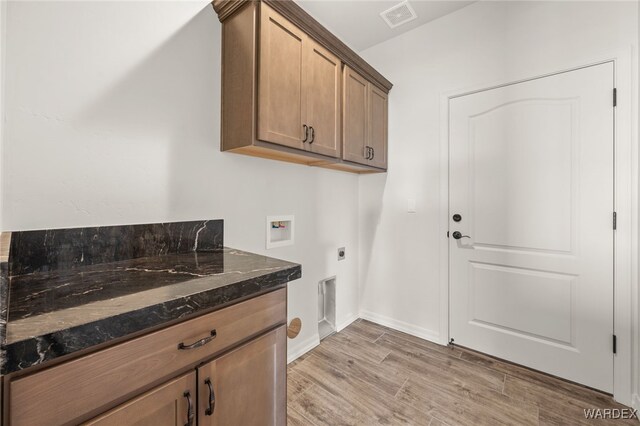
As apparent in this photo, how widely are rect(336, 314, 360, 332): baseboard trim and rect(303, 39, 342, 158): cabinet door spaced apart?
158cm

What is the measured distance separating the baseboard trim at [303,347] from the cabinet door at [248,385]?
38.0 inches

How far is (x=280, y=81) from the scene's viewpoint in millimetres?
1487

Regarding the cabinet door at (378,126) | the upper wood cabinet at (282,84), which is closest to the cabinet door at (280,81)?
the upper wood cabinet at (282,84)

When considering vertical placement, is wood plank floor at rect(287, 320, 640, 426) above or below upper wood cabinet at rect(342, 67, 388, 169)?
below

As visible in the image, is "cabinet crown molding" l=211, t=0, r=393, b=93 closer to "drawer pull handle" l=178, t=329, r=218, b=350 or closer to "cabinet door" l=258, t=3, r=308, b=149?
"cabinet door" l=258, t=3, r=308, b=149

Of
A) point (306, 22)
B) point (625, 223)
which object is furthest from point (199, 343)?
point (625, 223)

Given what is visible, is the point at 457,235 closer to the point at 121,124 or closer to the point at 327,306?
the point at 327,306

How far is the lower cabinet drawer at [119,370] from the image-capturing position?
0.52 meters

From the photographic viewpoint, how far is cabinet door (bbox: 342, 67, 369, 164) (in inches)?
77.9

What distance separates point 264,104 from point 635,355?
251 cm

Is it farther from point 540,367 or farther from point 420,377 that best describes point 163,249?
point 540,367

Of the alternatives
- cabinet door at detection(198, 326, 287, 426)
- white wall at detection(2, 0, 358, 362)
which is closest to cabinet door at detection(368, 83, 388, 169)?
white wall at detection(2, 0, 358, 362)

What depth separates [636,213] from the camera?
1.53m

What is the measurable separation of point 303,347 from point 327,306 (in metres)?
0.48
